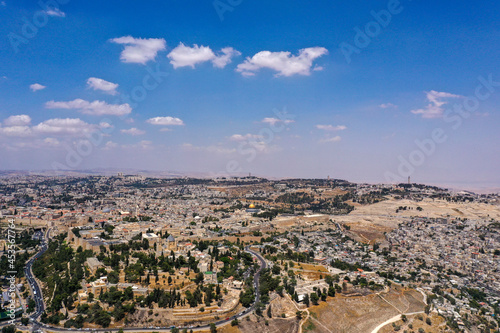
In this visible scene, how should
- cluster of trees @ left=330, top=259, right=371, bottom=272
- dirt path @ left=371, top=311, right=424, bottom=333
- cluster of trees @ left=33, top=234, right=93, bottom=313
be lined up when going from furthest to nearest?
1. cluster of trees @ left=330, top=259, right=371, bottom=272
2. cluster of trees @ left=33, top=234, right=93, bottom=313
3. dirt path @ left=371, top=311, right=424, bottom=333

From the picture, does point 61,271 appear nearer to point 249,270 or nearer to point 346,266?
point 249,270

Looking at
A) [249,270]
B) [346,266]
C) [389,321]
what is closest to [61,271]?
[249,270]

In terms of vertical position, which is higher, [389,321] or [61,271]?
[61,271]

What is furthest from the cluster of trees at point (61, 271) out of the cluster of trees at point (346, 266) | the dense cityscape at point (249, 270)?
the cluster of trees at point (346, 266)

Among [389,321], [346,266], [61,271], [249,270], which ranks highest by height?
[61,271]

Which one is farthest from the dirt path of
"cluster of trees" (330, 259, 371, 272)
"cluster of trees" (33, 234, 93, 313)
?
"cluster of trees" (33, 234, 93, 313)

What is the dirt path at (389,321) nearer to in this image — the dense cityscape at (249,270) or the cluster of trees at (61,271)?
the dense cityscape at (249,270)

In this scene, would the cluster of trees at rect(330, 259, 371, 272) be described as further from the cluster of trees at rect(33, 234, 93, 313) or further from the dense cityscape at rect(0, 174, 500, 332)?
the cluster of trees at rect(33, 234, 93, 313)

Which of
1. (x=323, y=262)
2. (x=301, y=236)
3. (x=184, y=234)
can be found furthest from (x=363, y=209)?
(x=184, y=234)

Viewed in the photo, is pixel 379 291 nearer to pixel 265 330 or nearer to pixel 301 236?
pixel 265 330

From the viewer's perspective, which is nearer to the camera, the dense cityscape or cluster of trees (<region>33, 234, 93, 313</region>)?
the dense cityscape

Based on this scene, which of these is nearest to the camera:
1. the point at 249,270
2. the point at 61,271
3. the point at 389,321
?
the point at 389,321
